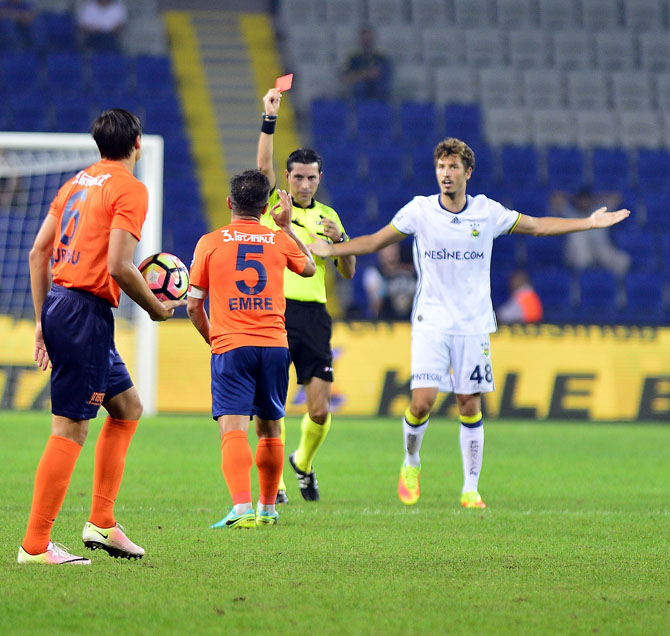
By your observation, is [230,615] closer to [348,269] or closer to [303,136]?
[348,269]

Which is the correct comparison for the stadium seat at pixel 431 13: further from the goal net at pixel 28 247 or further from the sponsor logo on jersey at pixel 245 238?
the sponsor logo on jersey at pixel 245 238

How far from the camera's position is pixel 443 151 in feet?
25.8

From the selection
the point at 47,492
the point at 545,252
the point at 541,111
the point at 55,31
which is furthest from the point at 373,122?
the point at 47,492

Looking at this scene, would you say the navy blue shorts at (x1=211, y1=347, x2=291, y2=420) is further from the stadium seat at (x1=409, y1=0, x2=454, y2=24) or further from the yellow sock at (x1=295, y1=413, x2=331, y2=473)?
the stadium seat at (x1=409, y1=0, x2=454, y2=24)

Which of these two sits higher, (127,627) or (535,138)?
(535,138)

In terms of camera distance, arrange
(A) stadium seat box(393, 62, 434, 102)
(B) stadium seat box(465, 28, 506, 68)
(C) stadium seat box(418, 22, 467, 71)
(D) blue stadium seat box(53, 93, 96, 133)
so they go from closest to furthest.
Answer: (D) blue stadium seat box(53, 93, 96, 133), (A) stadium seat box(393, 62, 434, 102), (C) stadium seat box(418, 22, 467, 71), (B) stadium seat box(465, 28, 506, 68)

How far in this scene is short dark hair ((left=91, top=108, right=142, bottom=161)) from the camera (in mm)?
5184

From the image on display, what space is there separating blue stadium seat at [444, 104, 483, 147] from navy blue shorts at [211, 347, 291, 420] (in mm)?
15770

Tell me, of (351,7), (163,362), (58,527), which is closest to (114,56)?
(351,7)

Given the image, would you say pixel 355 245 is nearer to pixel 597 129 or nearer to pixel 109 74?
pixel 109 74

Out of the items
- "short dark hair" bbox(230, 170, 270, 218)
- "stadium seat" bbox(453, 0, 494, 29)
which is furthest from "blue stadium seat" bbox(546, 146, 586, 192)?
"short dark hair" bbox(230, 170, 270, 218)

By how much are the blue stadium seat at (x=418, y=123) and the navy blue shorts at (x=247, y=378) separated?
50.9 ft

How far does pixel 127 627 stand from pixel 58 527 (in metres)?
2.46

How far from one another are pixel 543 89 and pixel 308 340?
56.2ft
